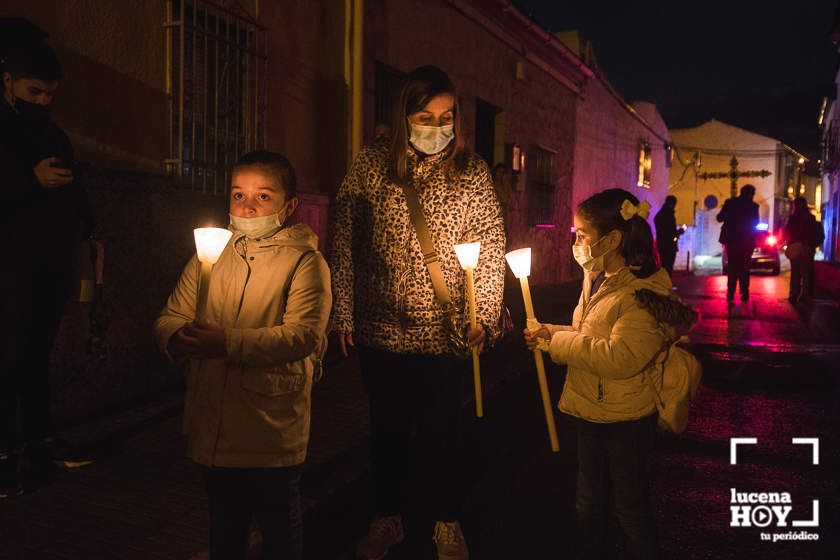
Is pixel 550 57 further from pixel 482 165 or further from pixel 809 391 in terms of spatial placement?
pixel 482 165

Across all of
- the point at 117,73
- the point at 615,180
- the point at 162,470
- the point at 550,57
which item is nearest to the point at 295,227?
the point at 162,470

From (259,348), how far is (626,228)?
59.1 inches

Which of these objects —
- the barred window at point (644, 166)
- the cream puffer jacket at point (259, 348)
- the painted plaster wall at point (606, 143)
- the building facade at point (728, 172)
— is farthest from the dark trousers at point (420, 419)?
the building facade at point (728, 172)

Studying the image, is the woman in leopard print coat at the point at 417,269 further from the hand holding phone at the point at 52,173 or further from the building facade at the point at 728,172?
the building facade at the point at 728,172

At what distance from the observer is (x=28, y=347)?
3.59m

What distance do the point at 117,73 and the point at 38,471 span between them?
3.13 m

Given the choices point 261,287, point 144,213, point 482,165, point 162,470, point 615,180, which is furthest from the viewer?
point 615,180

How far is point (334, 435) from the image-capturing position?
189 inches

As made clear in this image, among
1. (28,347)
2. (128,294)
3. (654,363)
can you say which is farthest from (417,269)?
(128,294)

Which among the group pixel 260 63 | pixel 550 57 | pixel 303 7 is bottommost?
pixel 260 63

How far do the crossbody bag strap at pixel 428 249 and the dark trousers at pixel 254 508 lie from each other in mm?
962

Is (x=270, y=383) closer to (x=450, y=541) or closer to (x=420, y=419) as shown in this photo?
Result: (x=420, y=419)

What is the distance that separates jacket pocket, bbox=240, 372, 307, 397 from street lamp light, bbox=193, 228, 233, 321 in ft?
1.04

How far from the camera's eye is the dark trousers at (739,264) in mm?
12328
